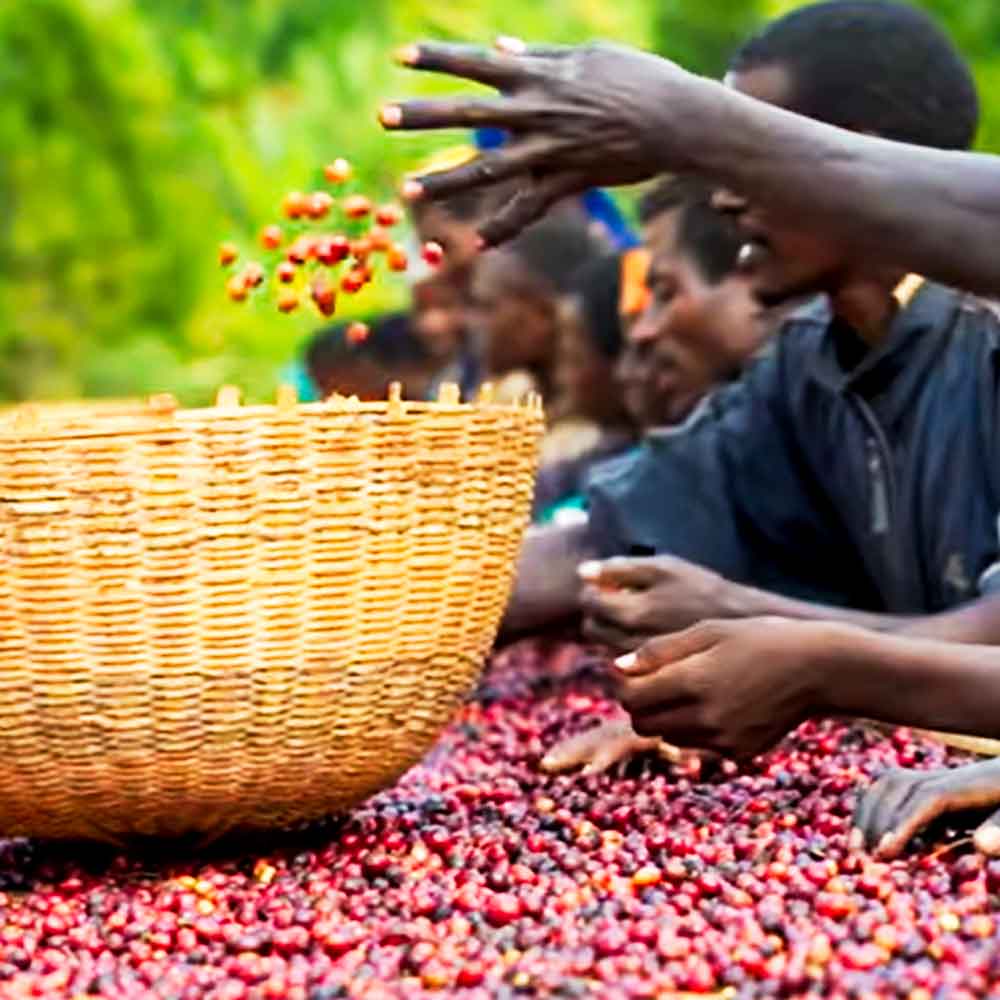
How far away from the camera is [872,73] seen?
16.2ft

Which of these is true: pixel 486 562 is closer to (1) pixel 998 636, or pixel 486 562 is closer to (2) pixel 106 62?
(1) pixel 998 636

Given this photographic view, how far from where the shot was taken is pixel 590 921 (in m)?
3.12

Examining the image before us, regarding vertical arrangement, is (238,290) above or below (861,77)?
below

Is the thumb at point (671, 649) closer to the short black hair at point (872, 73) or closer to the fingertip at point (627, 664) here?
the fingertip at point (627, 664)

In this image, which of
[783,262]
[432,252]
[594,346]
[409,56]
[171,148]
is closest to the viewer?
[409,56]

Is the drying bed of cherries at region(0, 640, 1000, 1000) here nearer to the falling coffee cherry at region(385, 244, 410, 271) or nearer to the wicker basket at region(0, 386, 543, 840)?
the wicker basket at region(0, 386, 543, 840)

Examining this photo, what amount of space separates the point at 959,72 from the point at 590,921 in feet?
8.09

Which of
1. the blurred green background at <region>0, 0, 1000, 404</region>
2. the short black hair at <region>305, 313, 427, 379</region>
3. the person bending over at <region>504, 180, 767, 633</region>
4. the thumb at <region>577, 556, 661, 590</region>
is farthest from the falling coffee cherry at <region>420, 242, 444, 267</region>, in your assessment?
the blurred green background at <region>0, 0, 1000, 404</region>

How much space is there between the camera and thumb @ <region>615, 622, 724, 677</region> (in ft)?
11.5

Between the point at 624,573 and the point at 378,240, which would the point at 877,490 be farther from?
the point at 378,240

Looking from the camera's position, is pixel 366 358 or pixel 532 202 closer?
pixel 532 202

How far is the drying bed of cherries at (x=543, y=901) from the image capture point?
111 inches

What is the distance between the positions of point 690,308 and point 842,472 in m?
1.34

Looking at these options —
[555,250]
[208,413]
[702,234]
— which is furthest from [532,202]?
[555,250]
